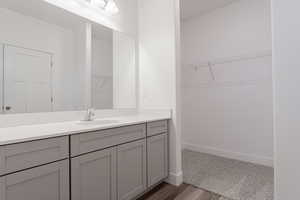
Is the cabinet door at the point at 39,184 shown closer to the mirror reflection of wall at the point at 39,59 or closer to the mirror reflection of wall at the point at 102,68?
the mirror reflection of wall at the point at 39,59

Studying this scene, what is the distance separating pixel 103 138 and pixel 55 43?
41.6 inches

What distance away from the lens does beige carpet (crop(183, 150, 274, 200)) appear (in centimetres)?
168

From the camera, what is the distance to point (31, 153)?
87cm

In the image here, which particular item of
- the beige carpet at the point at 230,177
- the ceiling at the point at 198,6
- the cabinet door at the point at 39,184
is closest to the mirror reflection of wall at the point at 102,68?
the cabinet door at the point at 39,184

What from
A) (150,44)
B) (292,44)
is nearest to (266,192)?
(292,44)

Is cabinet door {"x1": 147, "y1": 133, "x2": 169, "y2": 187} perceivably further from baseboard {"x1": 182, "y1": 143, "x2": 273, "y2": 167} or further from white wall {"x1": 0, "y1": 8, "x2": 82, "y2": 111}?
baseboard {"x1": 182, "y1": 143, "x2": 273, "y2": 167}

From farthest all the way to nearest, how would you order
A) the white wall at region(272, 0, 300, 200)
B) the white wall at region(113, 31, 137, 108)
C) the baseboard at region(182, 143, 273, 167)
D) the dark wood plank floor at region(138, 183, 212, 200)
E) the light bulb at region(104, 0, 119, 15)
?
the baseboard at region(182, 143, 273, 167) < the white wall at region(113, 31, 137, 108) < the light bulb at region(104, 0, 119, 15) < the dark wood plank floor at region(138, 183, 212, 200) < the white wall at region(272, 0, 300, 200)

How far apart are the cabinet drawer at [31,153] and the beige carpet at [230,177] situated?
1.57 m

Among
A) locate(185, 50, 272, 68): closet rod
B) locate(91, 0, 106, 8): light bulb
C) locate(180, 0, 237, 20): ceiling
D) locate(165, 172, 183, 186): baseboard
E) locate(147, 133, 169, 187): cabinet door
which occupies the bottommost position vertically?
locate(165, 172, 183, 186): baseboard

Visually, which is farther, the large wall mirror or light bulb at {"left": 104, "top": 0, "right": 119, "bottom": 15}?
light bulb at {"left": 104, "top": 0, "right": 119, "bottom": 15}

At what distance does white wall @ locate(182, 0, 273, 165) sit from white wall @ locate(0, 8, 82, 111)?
90.3 inches

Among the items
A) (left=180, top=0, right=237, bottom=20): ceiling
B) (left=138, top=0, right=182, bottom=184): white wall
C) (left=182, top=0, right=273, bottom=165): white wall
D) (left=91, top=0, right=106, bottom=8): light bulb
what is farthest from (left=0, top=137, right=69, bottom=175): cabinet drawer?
(left=180, top=0, right=237, bottom=20): ceiling

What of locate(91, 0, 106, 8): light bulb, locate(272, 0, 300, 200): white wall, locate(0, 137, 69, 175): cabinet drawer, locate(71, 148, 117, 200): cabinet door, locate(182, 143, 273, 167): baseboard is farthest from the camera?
locate(182, 143, 273, 167): baseboard

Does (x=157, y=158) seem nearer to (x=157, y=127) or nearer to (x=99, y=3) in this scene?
(x=157, y=127)
